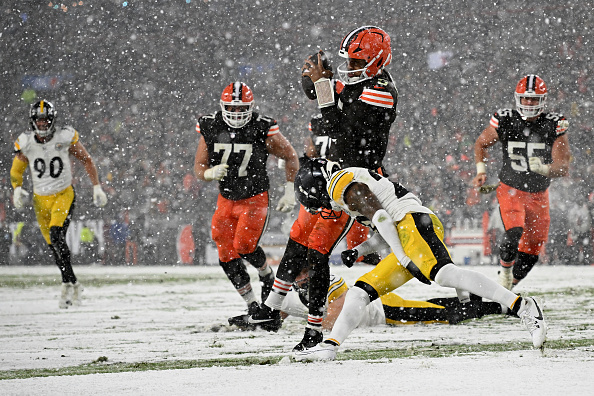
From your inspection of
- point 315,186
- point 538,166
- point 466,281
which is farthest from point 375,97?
point 538,166

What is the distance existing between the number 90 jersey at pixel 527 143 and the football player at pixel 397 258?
11.8 ft

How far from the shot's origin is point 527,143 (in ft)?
22.7

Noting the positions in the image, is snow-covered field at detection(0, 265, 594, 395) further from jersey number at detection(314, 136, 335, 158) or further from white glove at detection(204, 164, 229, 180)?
jersey number at detection(314, 136, 335, 158)

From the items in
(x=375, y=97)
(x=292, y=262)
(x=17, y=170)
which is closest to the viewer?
(x=375, y=97)

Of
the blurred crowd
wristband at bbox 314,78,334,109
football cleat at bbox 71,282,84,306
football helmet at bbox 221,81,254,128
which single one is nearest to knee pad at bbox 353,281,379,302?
wristband at bbox 314,78,334,109

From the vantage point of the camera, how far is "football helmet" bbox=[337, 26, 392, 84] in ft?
13.2

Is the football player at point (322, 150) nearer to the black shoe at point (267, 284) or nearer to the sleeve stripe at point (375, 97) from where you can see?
the black shoe at point (267, 284)

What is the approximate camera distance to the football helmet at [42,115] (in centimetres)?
773

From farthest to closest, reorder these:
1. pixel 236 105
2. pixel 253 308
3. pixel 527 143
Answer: pixel 527 143, pixel 236 105, pixel 253 308

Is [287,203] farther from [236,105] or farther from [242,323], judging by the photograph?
[242,323]

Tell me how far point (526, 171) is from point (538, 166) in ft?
1.08

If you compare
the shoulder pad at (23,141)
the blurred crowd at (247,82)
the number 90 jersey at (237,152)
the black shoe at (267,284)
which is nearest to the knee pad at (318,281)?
the black shoe at (267,284)

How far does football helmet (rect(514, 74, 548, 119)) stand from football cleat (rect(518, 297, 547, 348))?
12.3ft

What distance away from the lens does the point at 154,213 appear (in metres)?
16.0
